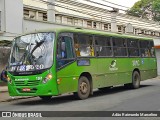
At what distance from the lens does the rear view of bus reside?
516 inches

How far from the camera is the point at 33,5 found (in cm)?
3228

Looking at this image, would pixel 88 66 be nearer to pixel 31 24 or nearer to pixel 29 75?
pixel 29 75

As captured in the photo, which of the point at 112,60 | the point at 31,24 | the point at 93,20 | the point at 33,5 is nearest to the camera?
the point at 112,60

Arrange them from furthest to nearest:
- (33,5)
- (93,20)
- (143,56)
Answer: (93,20) < (33,5) < (143,56)

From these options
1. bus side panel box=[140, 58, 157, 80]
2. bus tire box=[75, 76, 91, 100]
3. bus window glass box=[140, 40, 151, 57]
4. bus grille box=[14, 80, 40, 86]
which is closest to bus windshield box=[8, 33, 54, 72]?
bus grille box=[14, 80, 40, 86]

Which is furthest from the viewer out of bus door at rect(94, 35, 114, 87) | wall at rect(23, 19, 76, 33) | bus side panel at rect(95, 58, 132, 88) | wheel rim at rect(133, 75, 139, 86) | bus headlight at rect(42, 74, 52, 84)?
wall at rect(23, 19, 76, 33)

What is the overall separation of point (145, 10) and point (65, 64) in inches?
2026

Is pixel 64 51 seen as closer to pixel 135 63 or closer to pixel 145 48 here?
pixel 135 63

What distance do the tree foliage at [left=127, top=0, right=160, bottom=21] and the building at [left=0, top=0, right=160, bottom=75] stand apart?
13.2ft

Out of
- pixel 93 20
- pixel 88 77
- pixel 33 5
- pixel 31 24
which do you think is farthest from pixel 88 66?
pixel 93 20

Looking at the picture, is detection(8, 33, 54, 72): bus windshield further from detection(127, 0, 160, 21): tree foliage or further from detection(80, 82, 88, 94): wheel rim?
detection(127, 0, 160, 21): tree foliage

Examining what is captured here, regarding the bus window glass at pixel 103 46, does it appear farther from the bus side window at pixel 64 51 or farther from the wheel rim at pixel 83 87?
the bus side window at pixel 64 51

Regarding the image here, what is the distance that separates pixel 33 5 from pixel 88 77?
18419 mm

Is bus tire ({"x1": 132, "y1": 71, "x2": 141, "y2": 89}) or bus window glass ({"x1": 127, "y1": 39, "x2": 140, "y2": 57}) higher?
bus window glass ({"x1": 127, "y1": 39, "x2": 140, "y2": 57})
